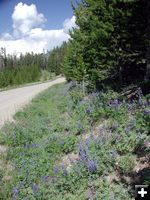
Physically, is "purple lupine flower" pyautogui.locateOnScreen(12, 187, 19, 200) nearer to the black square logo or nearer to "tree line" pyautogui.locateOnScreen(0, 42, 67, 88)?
the black square logo

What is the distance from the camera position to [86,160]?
26.9 feet

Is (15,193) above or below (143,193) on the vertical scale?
below

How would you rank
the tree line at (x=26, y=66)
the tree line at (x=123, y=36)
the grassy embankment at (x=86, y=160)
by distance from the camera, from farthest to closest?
the tree line at (x=26, y=66) → the tree line at (x=123, y=36) → the grassy embankment at (x=86, y=160)

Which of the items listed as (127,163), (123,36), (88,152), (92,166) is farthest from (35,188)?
(123,36)

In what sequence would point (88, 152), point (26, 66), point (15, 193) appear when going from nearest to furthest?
point (15, 193), point (88, 152), point (26, 66)

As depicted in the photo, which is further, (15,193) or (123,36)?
(123,36)

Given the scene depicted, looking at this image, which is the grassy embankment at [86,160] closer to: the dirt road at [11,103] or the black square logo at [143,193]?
the black square logo at [143,193]

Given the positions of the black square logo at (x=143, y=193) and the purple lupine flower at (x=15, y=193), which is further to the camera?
the purple lupine flower at (x=15, y=193)

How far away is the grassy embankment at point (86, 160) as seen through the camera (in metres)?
7.26

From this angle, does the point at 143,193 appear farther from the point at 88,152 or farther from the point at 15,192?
the point at 88,152

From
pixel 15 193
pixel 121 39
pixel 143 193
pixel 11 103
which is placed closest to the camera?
pixel 143 193

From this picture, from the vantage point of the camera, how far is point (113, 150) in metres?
8.42

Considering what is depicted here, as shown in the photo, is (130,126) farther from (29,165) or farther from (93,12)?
(93,12)

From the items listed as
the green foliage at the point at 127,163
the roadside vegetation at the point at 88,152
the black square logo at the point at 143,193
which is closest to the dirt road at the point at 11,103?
the roadside vegetation at the point at 88,152
